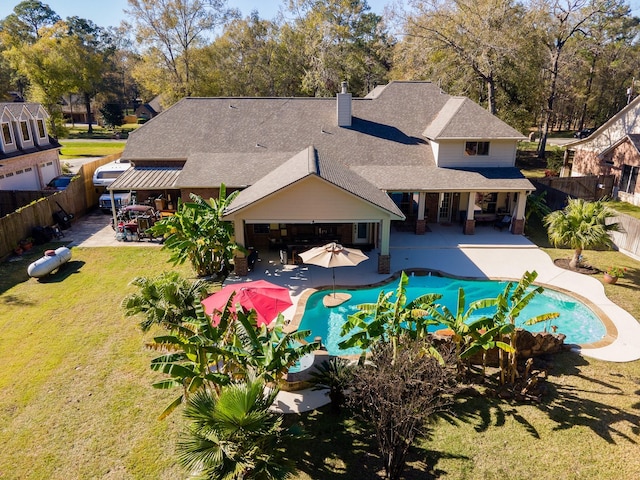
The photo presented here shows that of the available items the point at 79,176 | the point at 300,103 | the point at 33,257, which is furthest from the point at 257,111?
the point at 33,257

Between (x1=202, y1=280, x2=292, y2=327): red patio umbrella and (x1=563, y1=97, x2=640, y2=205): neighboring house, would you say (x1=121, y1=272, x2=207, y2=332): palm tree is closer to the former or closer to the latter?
(x1=202, y1=280, x2=292, y2=327): red patio umbrella

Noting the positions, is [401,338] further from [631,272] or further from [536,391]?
[631,272]

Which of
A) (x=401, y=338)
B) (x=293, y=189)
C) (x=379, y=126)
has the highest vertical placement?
(x=379, y=126)

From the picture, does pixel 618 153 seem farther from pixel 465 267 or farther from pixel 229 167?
pixel 229 167

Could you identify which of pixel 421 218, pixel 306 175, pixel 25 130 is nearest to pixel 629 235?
pixel 421 218

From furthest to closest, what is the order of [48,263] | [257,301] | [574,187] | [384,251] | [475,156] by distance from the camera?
[574,187] < [475,156] < [384,251] < [48,263] < [257,301]

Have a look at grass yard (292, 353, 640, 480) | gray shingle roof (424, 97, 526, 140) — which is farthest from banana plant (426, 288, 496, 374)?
gray shingle roof (424, 97, 526, 140)

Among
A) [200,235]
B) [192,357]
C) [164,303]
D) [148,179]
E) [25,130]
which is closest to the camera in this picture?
[192,357]
